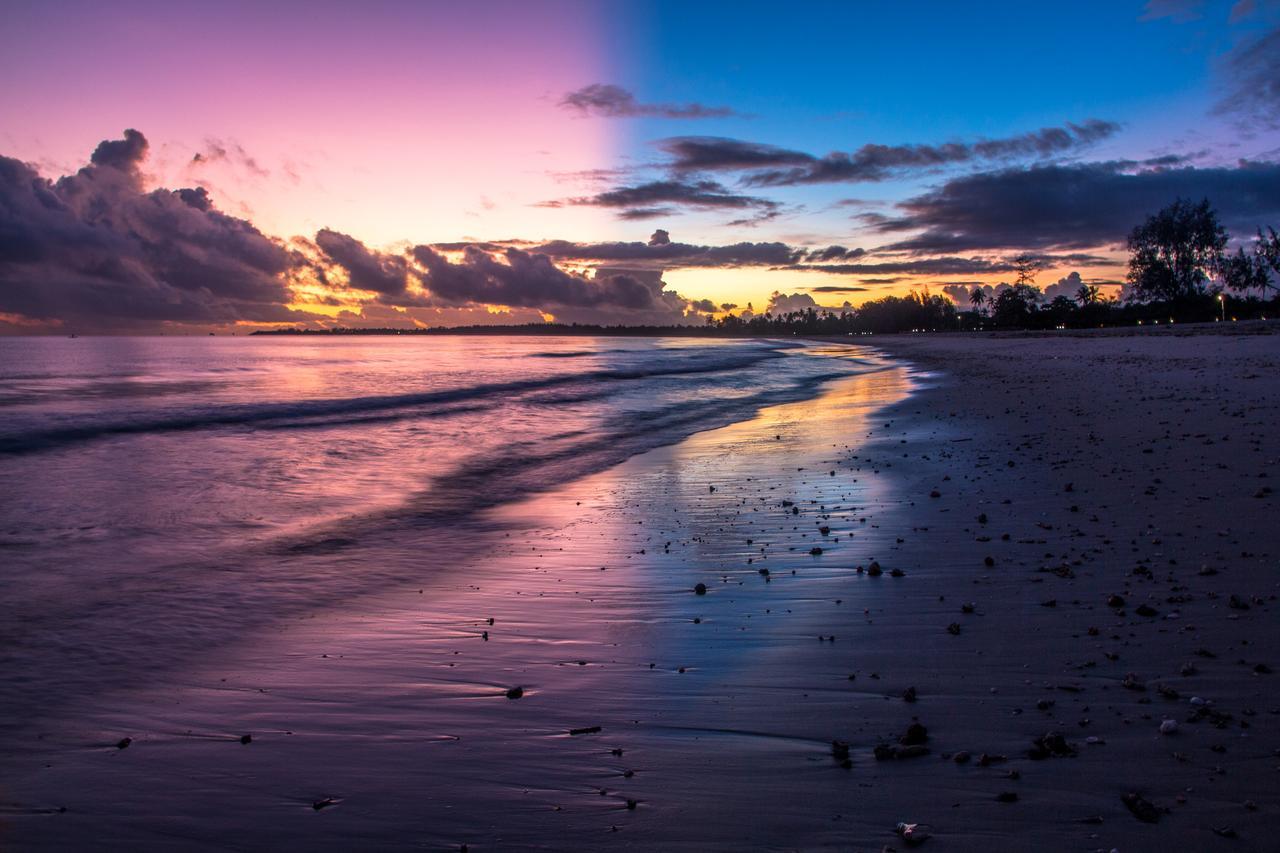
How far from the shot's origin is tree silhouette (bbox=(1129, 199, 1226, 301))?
82.9m

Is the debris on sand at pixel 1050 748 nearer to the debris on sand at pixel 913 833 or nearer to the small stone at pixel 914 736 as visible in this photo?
the small stone at pixel 914 736

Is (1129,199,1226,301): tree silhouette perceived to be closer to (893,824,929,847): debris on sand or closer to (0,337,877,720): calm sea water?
(0,337,877,720): calm sea water

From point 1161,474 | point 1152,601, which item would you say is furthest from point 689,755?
point 1161,474

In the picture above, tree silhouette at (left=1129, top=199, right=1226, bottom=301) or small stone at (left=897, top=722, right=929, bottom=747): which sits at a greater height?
tree silhouette at (left=1129, top=199, right=1226, bottom=301)

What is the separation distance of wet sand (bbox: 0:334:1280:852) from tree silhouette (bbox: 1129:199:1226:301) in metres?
93.3

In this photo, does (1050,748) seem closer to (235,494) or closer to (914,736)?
(914,736)

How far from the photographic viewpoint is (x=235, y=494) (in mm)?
13945

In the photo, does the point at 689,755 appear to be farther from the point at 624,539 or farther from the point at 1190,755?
the point at 624,539

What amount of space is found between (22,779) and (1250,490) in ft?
36.2

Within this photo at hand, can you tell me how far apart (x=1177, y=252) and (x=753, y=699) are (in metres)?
101

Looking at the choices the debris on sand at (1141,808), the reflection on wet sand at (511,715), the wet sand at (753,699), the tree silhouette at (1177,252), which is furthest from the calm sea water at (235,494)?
the tree silhouette at (1177,252)

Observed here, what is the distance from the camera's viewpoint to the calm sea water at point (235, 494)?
7.12 metres

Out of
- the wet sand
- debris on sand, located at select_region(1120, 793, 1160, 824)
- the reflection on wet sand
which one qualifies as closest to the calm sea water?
the wet sand

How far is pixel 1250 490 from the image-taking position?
8.37 metres
